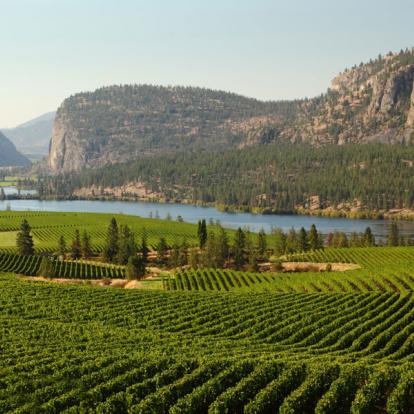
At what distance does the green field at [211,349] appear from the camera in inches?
944

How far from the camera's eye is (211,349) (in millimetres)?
34188

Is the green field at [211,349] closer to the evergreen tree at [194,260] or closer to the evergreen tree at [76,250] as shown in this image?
the evergreen tree at [194,260]

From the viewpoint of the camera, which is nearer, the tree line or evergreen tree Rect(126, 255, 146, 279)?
evergreen tree Rect(126, 255, 146, 279)

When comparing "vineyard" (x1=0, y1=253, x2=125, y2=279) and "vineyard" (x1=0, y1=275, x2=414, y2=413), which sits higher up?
"vineyard" (x1=0, y1=275, x2=414, y2=413)

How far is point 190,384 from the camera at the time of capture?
83.3ft

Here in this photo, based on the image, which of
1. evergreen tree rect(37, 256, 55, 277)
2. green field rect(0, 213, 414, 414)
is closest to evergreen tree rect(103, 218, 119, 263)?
evergreen tree rect(37, 256, 55, 277)

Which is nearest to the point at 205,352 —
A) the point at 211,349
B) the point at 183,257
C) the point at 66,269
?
the point at 211,349

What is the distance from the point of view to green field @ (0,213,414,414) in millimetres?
23984

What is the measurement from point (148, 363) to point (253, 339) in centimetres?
1388

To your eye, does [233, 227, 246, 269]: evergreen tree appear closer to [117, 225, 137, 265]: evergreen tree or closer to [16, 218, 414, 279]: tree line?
[16, 218, 414, 279]: tree line

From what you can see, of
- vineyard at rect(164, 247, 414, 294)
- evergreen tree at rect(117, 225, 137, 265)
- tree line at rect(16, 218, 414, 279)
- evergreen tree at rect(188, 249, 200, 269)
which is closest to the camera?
vineyard at rect(164, 247, 414, 294)

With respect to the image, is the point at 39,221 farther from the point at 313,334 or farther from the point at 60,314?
the point at 313,334

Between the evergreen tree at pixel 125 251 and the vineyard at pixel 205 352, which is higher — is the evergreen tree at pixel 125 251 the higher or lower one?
the lower one

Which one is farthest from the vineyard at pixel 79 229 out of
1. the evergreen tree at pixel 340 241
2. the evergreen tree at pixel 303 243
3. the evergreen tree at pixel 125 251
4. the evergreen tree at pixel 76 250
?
the evergreen tree at pixel 340 241
